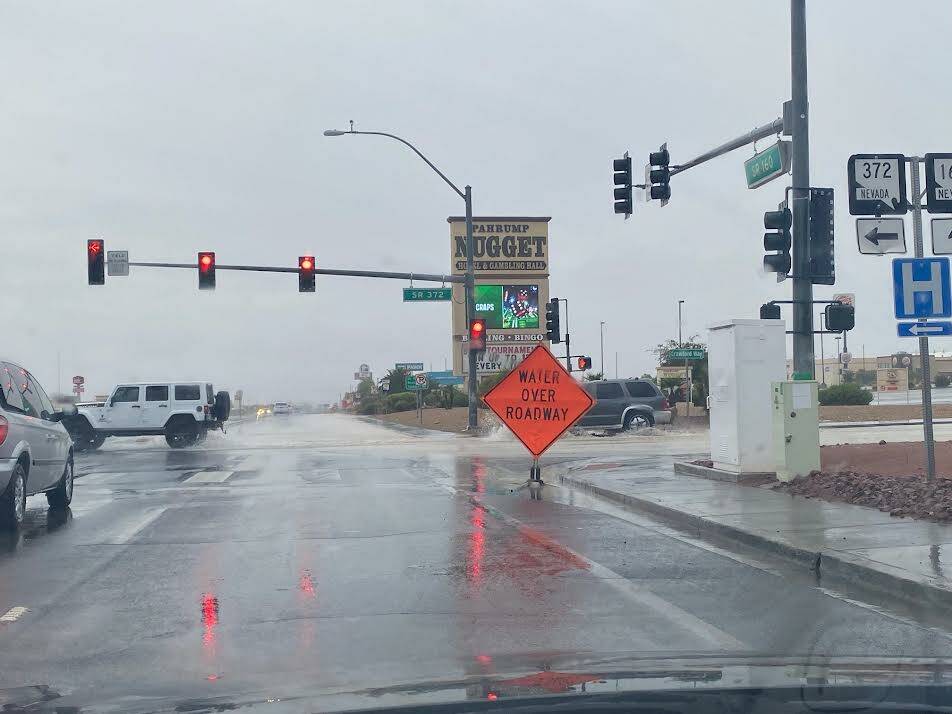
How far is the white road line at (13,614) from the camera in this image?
7543mm

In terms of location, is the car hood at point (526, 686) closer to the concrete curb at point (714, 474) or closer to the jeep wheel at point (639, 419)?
the concrete curb at point (714, 474)

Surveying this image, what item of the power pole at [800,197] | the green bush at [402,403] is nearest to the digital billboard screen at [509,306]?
the green bush at [402,403]

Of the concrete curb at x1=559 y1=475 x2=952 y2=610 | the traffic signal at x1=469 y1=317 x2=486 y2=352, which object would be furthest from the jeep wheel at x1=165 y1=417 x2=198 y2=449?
the concrete curb at x1=559 y1=475 x2=952 y2=610

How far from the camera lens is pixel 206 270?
32.4 metres

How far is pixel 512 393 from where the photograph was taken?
57.3 feet

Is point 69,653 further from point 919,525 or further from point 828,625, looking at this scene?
point 919,525

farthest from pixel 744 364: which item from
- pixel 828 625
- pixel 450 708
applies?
pixel 450 708

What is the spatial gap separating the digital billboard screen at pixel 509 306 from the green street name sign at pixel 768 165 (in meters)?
55.6

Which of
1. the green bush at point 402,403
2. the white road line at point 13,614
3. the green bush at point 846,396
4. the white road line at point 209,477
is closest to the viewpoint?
the white road line at point 13,614

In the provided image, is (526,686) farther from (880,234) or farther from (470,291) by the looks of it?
(470,291)

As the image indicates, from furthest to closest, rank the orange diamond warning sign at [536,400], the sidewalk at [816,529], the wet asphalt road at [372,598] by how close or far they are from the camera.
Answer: the orange diamond warning sign at [536,400] < the sidewalk at [816,529] < the wet asphalt road at [372,598]

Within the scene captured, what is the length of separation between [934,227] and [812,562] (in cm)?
521

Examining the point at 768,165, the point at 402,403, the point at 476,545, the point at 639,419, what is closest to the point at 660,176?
the point at 768,165

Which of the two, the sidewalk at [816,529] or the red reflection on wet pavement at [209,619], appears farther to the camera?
the sidewalk at [816,529]
